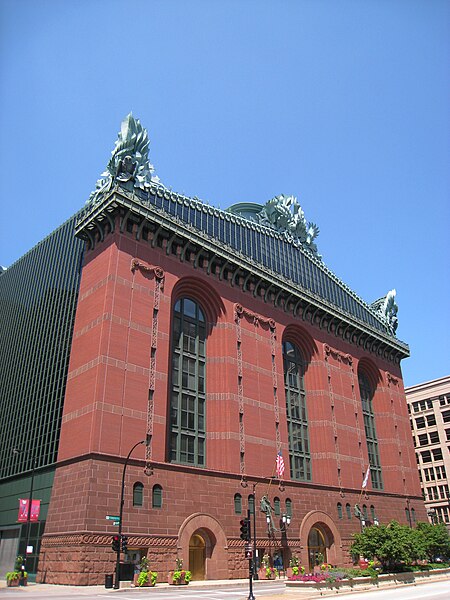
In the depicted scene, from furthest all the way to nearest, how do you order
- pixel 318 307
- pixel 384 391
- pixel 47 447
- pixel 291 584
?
pixel 384 391, pixel 318 307, pixel 47 447, pixel 291 584

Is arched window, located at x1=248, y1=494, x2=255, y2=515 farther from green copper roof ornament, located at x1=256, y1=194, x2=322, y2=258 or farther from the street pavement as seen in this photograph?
green copper roof ornament, located at x1=256, y1=194, x2=322, y2=258

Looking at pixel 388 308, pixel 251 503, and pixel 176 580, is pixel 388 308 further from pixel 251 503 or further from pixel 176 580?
pixel 176 580

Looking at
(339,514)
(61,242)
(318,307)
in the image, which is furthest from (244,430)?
(61,242)

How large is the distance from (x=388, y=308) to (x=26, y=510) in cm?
6295

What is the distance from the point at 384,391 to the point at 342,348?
39.2 feet

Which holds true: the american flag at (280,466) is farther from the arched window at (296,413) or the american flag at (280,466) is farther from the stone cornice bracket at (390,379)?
the stone cornice bracket at (390,379)

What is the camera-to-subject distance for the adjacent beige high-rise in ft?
317

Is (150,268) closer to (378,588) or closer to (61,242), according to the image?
(61,242)

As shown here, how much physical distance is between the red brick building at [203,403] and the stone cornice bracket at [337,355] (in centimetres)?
25

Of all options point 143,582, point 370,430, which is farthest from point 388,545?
point 370,430

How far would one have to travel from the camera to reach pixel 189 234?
5112 centimetres

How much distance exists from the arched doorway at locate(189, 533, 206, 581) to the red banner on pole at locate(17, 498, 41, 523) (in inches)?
482

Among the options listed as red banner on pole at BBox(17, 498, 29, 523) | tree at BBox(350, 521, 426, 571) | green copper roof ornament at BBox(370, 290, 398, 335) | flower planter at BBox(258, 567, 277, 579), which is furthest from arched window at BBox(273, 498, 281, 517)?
green copper roof ornament at BBox(370, 290, 398, 335)

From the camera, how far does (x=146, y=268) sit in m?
46.6
